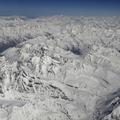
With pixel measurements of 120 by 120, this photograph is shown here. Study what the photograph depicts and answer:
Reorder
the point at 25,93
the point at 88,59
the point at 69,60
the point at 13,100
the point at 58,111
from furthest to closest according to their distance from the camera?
1. the point at 88,59
2. the point at 69,60
3. the point at 25,93
4. the point at 13,100
5. the point at 58,111

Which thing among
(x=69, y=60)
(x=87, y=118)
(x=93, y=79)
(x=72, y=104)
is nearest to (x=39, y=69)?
(x=69, y=60)

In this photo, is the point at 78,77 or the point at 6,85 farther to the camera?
the point at 78,77

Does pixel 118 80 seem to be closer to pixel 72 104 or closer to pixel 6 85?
pixel 72 104

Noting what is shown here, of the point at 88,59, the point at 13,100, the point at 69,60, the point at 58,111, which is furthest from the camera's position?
the point at 88,59

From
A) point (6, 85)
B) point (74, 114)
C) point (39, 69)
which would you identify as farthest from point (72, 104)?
point (39, 69)

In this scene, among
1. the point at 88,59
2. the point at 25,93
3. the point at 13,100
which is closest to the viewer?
the point at 13,100

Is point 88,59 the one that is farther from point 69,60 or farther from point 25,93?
point 25,93

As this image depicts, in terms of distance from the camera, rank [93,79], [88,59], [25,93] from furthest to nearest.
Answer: [88,59], [93,79], [25,93]

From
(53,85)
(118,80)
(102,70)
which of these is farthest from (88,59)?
(53,85)

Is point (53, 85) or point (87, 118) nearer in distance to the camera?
point (87, 118)
